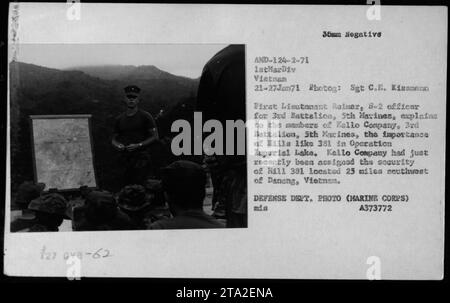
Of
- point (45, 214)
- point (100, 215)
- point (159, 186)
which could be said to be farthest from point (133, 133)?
point (45, 214)

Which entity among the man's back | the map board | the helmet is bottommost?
the man's back

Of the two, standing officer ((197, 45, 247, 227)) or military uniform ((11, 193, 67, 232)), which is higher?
standing officer ((197, 45, 247, 227))

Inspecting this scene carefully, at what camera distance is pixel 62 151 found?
1570 mm

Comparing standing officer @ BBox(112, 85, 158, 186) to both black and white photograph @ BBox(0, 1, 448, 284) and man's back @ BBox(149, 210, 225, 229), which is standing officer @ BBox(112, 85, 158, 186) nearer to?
black and white photograph @ BBox(0, 1, 448, 284)

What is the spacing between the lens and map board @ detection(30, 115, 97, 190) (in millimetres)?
1565

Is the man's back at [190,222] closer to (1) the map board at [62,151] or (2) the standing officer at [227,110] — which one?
(2) the standing officer at [227,110]

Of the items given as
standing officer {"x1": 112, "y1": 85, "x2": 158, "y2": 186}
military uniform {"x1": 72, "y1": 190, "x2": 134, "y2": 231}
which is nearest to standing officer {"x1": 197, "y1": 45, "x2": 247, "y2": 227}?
standing officer {"x1": 112, "y1": 85, "x2": 158, "y2": 186}

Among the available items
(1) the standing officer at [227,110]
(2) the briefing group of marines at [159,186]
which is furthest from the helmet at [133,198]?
(1) the standing officer at [227,110]

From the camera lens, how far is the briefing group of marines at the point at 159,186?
157cm

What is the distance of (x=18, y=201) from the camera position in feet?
5.15

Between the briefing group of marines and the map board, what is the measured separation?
0.05m
